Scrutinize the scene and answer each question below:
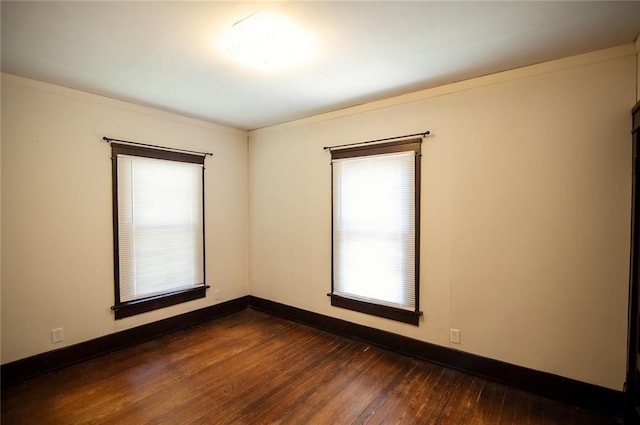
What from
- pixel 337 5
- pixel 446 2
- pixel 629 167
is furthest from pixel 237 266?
pixel 629 167

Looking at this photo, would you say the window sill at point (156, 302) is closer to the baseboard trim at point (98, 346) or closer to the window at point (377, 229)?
the baseboard trim at point (98, 346)

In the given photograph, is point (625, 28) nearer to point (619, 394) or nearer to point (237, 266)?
point (619, 394)

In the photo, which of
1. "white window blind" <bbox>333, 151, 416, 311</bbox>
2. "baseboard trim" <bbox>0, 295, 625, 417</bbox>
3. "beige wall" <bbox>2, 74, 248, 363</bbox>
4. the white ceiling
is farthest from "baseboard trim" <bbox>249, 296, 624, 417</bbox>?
the white ceiling

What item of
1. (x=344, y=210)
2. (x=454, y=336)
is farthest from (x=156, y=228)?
(x=454, y=336)

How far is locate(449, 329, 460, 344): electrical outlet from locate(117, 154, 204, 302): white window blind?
301cm

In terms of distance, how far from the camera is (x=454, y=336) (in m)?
2.77

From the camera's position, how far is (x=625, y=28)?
74.6 inches

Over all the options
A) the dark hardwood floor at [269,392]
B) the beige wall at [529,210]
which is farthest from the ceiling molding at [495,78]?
the dark hardwood floor at [269,392]

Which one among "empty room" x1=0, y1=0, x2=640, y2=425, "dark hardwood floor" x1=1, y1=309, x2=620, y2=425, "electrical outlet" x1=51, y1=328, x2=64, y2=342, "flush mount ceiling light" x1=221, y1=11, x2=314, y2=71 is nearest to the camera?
"flush mount ceiling light" x1=221, y1=11, x2=314, y2=71

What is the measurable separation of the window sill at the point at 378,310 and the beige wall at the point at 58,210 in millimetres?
2103

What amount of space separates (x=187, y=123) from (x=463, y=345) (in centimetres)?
394

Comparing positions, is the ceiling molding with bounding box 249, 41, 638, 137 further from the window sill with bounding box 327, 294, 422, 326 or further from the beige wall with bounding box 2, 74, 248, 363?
the beige wall with bounding box 2, 74, 248, 363

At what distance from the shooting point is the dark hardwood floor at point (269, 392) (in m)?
2.11

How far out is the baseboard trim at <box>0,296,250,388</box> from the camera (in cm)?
254
